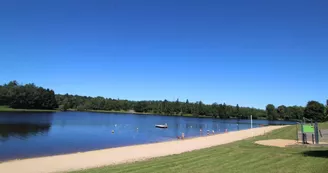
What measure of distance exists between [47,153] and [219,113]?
575ft

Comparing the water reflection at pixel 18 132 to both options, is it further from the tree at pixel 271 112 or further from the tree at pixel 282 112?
the tree at pixel 282 112

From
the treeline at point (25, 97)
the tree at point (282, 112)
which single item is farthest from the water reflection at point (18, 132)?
the tree at point (282, 112)

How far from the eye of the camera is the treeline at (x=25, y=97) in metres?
132

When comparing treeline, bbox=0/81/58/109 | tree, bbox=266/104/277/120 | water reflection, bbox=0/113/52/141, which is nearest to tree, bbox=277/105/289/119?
tree, bbox=266/104/277/120

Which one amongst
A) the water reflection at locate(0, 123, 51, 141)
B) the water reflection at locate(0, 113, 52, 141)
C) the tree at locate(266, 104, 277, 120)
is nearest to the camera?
the water reflection at locate(0, 123, 51, 141)

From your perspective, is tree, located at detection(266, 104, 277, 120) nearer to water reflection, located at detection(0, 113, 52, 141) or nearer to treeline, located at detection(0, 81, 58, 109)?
treeline, located at detection(0, 81, 58, 109)

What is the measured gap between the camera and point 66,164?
1964 cm

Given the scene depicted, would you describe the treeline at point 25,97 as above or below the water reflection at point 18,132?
above

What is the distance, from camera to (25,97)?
449ft

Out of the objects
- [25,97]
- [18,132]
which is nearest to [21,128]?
[18,132]

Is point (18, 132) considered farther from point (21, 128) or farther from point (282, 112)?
point (282, 112)

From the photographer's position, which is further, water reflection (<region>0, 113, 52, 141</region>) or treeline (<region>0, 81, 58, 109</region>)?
treeline (<region>0, 81, 58, 109</region>)

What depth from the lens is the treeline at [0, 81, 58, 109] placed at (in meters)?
132

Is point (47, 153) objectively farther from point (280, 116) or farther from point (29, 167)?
point (280, 116)
